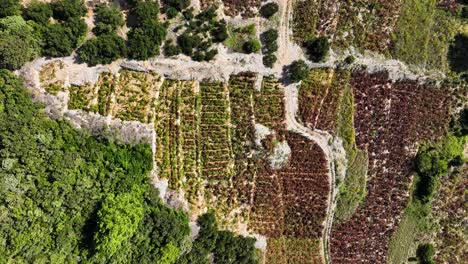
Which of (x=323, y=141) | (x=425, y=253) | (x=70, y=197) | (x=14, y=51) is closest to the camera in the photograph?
(x=14, y=51)

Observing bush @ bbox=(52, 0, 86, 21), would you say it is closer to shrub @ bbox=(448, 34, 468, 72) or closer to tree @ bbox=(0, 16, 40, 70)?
tree @ bbox=(0, 16, 40, 70)

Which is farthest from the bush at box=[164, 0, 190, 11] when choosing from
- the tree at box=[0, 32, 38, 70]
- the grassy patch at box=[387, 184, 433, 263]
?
the grassy patch at box=[387, 184, 433, 263]

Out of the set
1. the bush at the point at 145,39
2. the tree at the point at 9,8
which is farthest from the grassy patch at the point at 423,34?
the tree at the point at 9,8

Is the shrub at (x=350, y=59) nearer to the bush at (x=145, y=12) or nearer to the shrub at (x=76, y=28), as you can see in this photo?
the bush at (x=145, y=12)

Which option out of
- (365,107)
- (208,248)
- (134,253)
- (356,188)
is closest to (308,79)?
(365,107)

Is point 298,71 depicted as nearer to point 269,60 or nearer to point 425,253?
point 269,60

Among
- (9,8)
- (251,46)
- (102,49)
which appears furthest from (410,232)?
(9,8)
